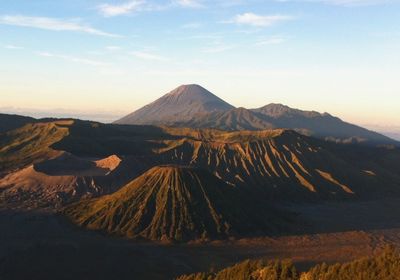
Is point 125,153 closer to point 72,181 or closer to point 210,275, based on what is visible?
point 72,181

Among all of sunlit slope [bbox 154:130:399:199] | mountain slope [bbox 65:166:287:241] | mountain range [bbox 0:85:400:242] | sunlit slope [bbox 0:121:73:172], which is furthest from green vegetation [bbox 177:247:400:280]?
sunlit slope [bbox 0:121:73:172]

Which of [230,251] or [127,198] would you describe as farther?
[127,198]

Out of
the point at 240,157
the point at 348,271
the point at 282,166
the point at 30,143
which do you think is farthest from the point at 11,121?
the point at 348,271

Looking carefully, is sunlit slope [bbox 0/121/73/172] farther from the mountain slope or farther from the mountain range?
the mountain slope

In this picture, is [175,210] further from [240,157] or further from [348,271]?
[240,157]

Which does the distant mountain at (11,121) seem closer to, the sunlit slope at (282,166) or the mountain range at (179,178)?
the mountain range at (179,178)

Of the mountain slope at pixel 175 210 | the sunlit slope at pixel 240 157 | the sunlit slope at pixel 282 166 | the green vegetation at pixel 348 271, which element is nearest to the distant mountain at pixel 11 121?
the sunlit slope at pixel 240 157

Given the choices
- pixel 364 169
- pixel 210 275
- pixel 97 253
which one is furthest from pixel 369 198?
pixel 210 275

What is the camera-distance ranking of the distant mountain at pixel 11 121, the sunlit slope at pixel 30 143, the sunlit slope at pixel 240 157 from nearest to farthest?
the sunlit slope at pixel 240 157
the sunlit slope at pixel 30 143
the distant mountain at pixel 11 121
